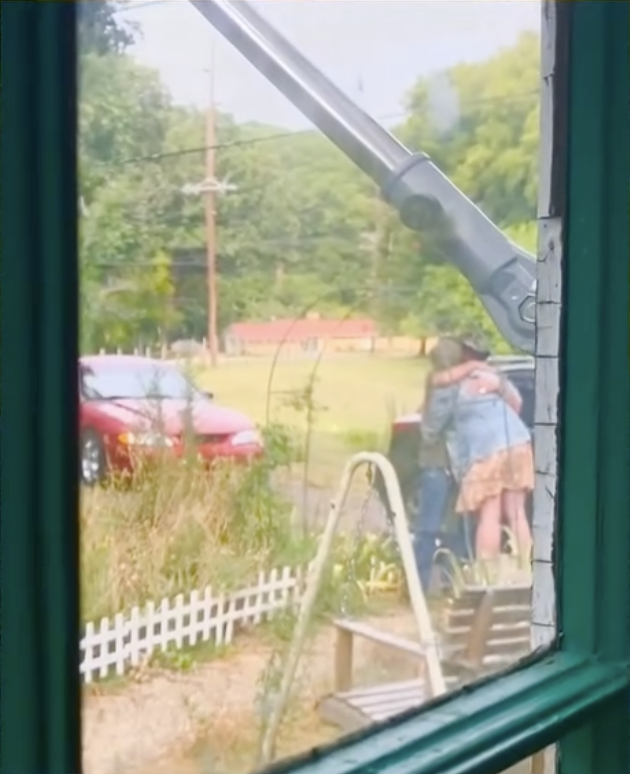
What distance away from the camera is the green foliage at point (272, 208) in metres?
0.85

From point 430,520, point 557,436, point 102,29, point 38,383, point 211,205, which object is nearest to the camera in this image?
point 38,383

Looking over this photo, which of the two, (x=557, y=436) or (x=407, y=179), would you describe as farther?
(x=557, y=436)

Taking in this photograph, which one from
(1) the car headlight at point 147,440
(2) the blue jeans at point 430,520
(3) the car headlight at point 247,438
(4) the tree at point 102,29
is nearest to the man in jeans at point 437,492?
(2) the blue jeans at point 430,520

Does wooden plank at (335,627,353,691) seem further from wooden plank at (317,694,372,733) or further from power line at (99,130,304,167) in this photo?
power line at (99,130,304,167)

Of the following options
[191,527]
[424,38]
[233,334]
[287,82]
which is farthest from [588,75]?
[191,527]

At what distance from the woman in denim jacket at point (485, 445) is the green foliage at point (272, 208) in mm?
61

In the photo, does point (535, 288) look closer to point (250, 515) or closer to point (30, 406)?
point (250, 515)

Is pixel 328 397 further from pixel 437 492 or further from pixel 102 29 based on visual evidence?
pixel 102 29

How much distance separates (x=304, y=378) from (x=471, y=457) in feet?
0.92

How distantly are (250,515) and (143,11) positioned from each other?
429mm

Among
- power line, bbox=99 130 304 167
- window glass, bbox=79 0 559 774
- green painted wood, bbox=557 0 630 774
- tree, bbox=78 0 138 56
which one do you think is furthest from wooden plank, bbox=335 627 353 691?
tree, bbox=78 0 138 56

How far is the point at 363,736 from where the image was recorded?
1.04m

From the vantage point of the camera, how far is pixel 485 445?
4.07 feet

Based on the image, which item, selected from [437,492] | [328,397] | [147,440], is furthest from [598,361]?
[147,440]
